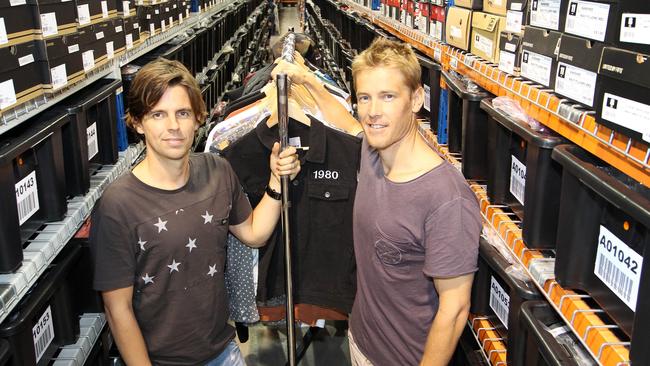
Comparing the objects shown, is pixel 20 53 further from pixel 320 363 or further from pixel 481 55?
pixel 320 363

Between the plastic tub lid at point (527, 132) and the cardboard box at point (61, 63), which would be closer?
the plastic tub lid at point (527, 132)

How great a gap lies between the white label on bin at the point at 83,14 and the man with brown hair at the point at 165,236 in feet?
1.89

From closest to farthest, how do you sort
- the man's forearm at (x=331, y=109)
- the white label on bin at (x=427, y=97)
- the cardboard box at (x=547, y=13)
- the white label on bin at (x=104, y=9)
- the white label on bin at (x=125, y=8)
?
1. the cardboard box at (x=547, y=13)
2. the white label on bin at (x=104, y=9)
3. the man's forearm at (x=331, y=109)
4. the white label on bin at (x=125, y=8)
5. the white label on bin at (x=427, y=97)

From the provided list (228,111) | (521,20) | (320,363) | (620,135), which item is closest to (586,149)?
(620,135)

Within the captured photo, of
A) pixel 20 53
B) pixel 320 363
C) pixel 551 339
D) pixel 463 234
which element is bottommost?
pixel 320 363

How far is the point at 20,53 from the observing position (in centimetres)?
167

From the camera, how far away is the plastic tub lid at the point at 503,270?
1580 mm

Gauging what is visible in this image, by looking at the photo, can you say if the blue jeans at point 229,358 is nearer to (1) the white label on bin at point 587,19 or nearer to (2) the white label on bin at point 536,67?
(2) the white label on bin at point 536,67

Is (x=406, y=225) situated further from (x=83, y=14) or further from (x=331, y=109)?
(x=83, y=14)

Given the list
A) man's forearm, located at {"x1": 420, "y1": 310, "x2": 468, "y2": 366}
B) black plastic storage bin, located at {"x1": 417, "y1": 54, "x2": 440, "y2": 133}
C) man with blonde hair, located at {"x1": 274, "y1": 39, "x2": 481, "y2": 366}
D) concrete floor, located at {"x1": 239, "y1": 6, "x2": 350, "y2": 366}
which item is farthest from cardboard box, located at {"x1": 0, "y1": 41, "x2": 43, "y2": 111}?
concrete floor, located at {"x1": 239, "y1": 6, "x2": 350, "y2": 366}

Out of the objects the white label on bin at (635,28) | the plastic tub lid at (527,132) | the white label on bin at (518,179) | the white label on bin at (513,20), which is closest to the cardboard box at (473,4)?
the white label on bin at (513,20)

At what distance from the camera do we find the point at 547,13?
1.54 m

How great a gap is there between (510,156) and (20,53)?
145 cm

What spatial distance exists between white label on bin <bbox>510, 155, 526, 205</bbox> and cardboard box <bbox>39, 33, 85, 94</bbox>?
1438mm
